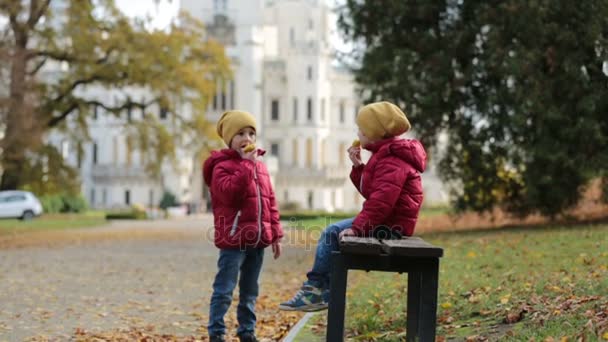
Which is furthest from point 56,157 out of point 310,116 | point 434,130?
point 310,116

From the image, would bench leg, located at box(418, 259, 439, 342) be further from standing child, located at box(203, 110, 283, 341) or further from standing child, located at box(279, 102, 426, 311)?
standing child, located at box(203, 110, 283, 341)

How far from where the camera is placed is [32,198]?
1783 inches

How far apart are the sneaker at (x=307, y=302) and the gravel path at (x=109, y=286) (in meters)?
2.25

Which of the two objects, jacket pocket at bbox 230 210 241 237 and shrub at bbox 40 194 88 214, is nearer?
jacket pocket at bbox 230 210 241 237

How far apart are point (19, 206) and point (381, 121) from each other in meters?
40.0

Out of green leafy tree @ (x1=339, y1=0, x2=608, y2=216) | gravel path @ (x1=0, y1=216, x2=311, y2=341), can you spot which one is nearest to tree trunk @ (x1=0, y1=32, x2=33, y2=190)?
gravel path @ (x1=0, y1=216, x2=311, y2=341)

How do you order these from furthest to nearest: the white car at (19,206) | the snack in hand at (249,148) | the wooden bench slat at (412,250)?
the white car at (19,206) → the snack in hand at (249,148) → the wooden bench slat at (412,250)

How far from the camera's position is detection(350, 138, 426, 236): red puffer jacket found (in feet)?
20.2

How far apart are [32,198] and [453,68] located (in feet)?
85.9

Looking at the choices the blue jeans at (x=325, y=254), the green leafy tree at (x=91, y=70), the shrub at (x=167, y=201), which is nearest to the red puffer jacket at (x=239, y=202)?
the blue jeans at (x=325, y=254)

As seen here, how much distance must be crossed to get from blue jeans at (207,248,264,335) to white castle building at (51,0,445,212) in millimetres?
64458

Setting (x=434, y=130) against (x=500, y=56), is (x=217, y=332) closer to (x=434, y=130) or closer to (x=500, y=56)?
(x=500, y=56)

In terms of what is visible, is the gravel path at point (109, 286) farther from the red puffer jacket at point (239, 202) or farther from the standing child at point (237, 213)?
the red puffer jacket at point (239, 202)

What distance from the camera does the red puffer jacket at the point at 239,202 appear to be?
7.19 m
